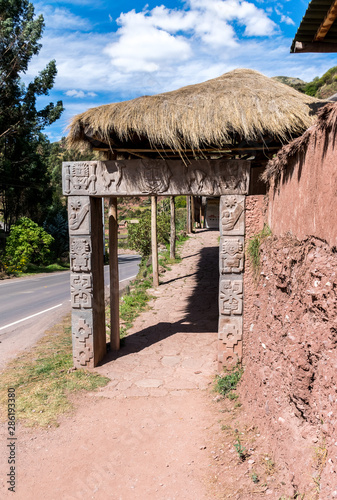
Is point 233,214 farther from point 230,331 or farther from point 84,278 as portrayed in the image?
point 84,278

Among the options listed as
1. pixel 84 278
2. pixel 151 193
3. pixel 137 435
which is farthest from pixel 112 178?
pixel 137 435

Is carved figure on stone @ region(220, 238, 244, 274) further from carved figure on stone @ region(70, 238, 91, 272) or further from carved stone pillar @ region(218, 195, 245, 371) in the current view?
carved figure on stone @ region(70, 238, 91, 272)

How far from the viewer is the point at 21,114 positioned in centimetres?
1992

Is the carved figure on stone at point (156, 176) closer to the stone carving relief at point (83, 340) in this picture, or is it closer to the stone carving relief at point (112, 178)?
the stone carving relief at point (112, 178)

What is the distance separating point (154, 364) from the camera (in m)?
5.40

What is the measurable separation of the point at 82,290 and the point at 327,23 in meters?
4.01

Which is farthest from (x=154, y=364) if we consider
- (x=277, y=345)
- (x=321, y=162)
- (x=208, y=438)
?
(x=321, y=162)

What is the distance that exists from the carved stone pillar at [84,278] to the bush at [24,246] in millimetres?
14799

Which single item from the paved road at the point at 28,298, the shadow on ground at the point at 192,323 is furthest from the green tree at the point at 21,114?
the shadow on ground at the point at 192,323

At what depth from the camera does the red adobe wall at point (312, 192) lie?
94.6 inches

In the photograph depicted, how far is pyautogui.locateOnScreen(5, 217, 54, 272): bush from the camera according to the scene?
63.1 ft

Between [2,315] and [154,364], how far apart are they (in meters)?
5.23

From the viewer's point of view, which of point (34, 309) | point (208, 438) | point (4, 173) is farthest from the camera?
point (4, 173)

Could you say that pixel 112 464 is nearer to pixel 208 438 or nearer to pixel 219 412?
pixel 208 438
